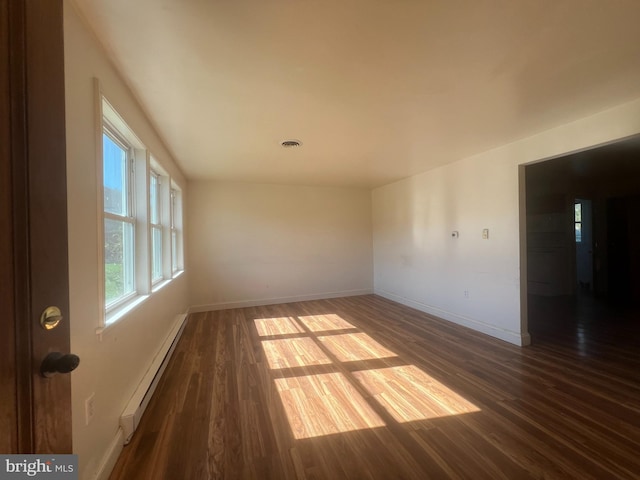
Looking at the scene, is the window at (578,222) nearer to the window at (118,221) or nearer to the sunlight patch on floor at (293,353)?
the sunlight patch on floor at (293,353)

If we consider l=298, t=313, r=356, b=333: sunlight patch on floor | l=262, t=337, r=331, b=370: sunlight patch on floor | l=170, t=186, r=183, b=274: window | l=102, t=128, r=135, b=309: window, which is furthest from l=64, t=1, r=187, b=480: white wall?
l=170, t=186, r=183, b=274: window

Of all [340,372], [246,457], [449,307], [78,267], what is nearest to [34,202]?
[78,267]

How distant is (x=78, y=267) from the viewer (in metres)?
1.28

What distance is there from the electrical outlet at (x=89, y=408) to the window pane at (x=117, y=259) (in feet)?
2.26

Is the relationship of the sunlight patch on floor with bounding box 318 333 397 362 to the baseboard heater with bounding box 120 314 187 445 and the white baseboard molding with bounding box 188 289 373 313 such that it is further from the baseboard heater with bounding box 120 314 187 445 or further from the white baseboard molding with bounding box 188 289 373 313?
the white baseboard molding with bounding box 188 289 373 313

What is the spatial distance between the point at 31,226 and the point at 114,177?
1692 mm

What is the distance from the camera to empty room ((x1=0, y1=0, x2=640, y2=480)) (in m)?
0.76

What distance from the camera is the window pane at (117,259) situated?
185cm

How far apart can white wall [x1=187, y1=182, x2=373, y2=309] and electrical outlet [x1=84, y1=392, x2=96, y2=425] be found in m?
3.70

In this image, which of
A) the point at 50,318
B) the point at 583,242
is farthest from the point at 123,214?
the point at 583,242

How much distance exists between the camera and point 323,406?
208 centimetres

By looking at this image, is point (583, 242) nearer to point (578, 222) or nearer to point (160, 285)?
point (578, 222)

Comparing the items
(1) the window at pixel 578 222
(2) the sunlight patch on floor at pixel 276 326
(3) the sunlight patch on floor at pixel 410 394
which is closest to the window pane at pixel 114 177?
(2) the sunlight patch on floor at pixel 276 326

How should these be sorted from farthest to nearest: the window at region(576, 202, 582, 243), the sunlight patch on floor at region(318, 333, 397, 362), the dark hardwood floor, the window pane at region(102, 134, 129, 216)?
the window at region(576, 202, 582, 243), the sunlight patch on floor at region(318, 333, 397, 362), the window pane at region(102, 134, 129, 216), the dark hardwood floor
